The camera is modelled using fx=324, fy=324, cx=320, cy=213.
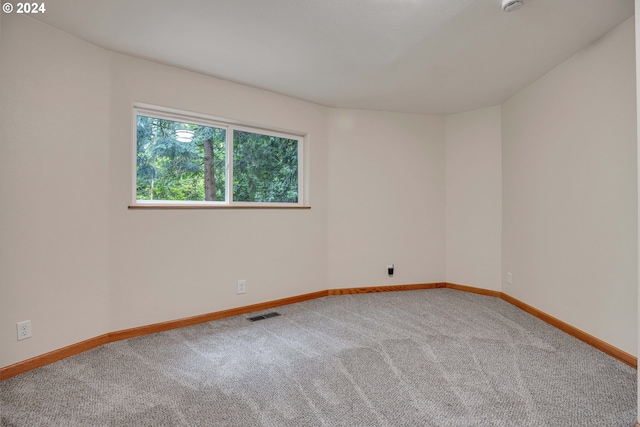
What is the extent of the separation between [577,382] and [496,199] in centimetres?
Answer: 227

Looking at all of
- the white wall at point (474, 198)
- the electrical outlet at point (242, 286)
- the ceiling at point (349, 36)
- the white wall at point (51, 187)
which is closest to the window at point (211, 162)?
the white wall at point (51, 187)

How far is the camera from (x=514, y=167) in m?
3.45

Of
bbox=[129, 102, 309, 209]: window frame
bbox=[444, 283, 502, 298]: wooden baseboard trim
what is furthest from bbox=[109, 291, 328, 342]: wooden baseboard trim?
bbox=[444, 283, 502, 298]: wooden baseboard trim

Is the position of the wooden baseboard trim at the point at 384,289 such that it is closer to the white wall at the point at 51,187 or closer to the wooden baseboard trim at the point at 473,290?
the wooden baseboard trim at the point at 473,290

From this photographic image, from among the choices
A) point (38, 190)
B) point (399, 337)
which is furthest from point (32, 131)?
point (399, 337)

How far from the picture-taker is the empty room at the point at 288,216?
5.97 feet

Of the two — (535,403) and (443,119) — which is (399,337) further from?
(443,119)

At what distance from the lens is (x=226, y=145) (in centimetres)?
316

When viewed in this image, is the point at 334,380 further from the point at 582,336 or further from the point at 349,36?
the point at 349,36

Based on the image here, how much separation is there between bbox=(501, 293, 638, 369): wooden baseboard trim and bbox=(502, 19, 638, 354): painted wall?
39 mm

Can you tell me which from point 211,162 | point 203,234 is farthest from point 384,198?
point 203,234

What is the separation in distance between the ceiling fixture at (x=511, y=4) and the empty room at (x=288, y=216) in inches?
0.7

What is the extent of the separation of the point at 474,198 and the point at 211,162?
3.04 metres

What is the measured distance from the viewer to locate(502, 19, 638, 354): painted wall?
2.11 meters
